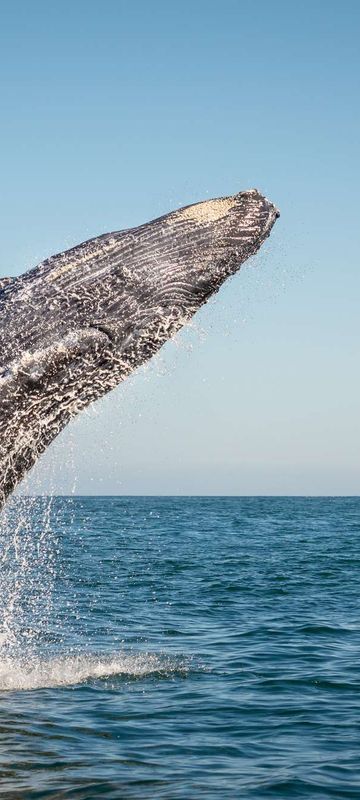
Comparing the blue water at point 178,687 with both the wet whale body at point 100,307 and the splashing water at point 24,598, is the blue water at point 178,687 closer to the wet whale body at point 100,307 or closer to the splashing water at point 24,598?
the splashing water at point 24,598

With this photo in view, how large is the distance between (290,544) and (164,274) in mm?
36286

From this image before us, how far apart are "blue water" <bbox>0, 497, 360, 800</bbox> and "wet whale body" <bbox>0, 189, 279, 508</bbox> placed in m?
1.31

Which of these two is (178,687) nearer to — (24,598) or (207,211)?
(207,211)

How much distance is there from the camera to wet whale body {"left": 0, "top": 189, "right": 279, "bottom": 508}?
6.37 meters

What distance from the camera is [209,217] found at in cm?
677

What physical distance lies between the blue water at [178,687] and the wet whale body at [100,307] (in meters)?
1.31

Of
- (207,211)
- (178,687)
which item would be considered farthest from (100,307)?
(178,687)

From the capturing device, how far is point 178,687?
1193 cm

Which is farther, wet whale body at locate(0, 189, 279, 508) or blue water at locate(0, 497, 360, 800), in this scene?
blue water at locate(0, 497, 360, 800)

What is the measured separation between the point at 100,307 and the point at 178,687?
21.8 feet

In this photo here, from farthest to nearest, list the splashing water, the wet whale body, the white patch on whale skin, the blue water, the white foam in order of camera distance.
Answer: the white foam
the splashing water
the blue water
the white patch on whale skin
the wet whale body

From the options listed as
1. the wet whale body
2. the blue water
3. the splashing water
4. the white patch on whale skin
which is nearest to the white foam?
the blue water

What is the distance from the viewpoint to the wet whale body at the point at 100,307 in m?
6.37

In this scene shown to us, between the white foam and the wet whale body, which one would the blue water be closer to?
the white foam
